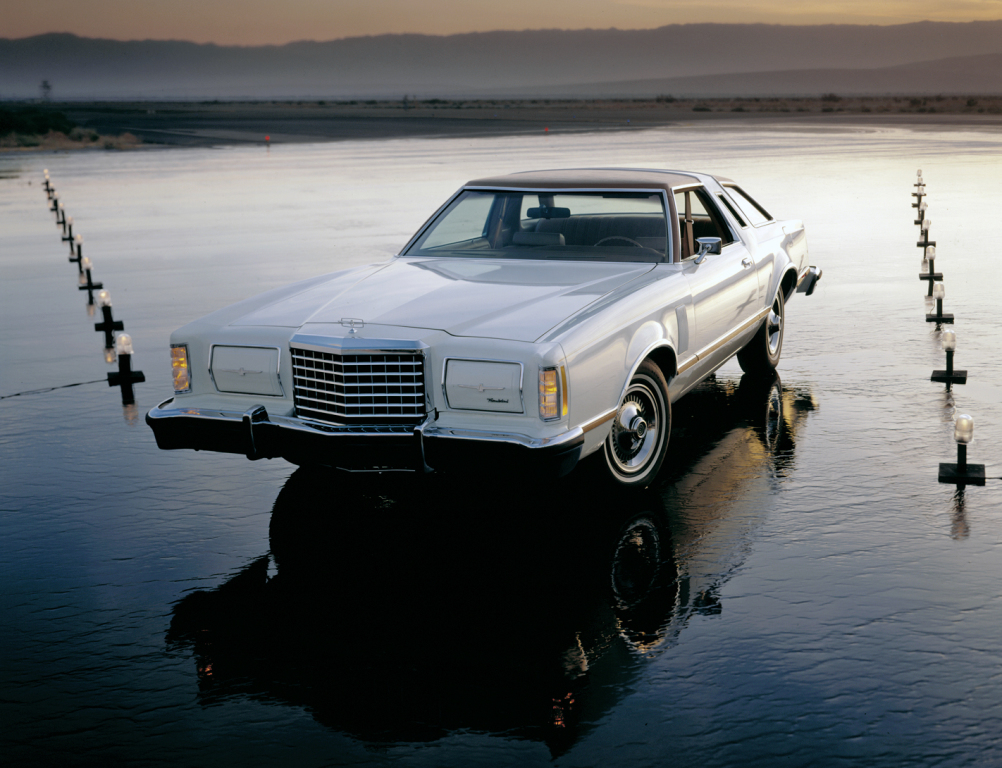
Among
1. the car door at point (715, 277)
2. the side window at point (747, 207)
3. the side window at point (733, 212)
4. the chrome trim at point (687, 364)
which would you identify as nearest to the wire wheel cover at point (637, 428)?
the chrome trim at point (687, 364)

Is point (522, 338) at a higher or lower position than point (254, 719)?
higher

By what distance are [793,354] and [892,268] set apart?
17.3ft

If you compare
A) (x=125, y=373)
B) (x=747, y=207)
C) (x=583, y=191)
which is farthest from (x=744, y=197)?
(x=125, y=373)

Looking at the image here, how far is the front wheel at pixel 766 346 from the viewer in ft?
28.2

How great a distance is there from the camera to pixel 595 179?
7.25 metres

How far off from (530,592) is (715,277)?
9.97 ft

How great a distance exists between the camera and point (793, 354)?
31.5 feet

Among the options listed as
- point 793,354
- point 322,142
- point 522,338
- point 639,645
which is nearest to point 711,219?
point 793,354

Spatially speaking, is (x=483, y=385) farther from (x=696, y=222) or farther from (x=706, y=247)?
(x=696, y=222)

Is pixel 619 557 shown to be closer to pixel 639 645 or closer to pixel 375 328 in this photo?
pixel 639 645

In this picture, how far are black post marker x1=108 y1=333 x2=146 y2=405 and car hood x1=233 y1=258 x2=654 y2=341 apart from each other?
3016mm

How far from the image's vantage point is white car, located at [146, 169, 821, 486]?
511cm

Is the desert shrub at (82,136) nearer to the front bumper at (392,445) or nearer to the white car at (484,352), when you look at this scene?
the white car at (484,352)

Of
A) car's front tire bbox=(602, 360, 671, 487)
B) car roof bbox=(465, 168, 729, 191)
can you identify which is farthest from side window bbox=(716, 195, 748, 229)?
car's front tire bbox=(602, 360, 671, 487)
